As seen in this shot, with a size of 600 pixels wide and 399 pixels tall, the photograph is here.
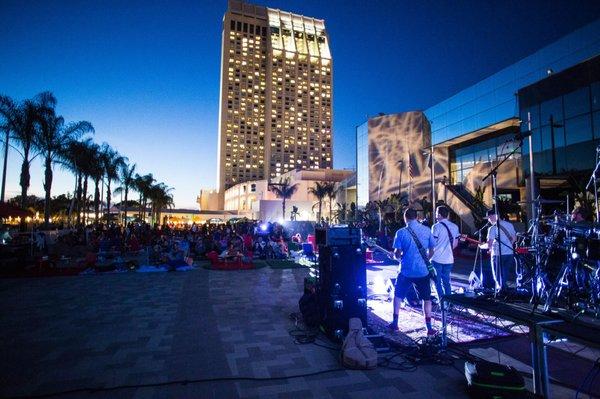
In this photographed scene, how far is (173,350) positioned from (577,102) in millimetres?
25317

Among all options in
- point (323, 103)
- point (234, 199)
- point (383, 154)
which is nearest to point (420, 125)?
point (383, 154)

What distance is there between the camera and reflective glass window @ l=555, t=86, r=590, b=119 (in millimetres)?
19562

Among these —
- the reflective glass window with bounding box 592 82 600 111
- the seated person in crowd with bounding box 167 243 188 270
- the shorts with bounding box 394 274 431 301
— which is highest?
the reflective glass window with bounding box 592 82 600 111

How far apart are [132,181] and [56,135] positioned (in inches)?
1201

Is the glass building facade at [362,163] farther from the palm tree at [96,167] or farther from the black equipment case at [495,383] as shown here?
the black equipment case at [495,383]

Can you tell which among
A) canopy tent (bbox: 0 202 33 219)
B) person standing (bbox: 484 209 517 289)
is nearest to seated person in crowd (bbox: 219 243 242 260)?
canopy tent (bbox: 0 202 33 219)

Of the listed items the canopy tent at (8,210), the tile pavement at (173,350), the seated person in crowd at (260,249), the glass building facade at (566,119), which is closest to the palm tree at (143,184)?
the canopy tent at (8,210)

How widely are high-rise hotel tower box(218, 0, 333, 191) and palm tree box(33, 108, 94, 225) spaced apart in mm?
92902

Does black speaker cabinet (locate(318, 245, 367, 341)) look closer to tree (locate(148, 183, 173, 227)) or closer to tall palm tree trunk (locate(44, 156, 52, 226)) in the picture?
tall palm tree trunk (locate(44, 156, 52, 226))

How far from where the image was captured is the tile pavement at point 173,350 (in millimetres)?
3574

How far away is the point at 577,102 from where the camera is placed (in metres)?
20.1

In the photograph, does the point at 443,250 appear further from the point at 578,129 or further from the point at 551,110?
the point at 551,110

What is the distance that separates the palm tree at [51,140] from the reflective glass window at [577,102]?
3372cm

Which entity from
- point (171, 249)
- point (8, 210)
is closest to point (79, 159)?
point (8, 210)
